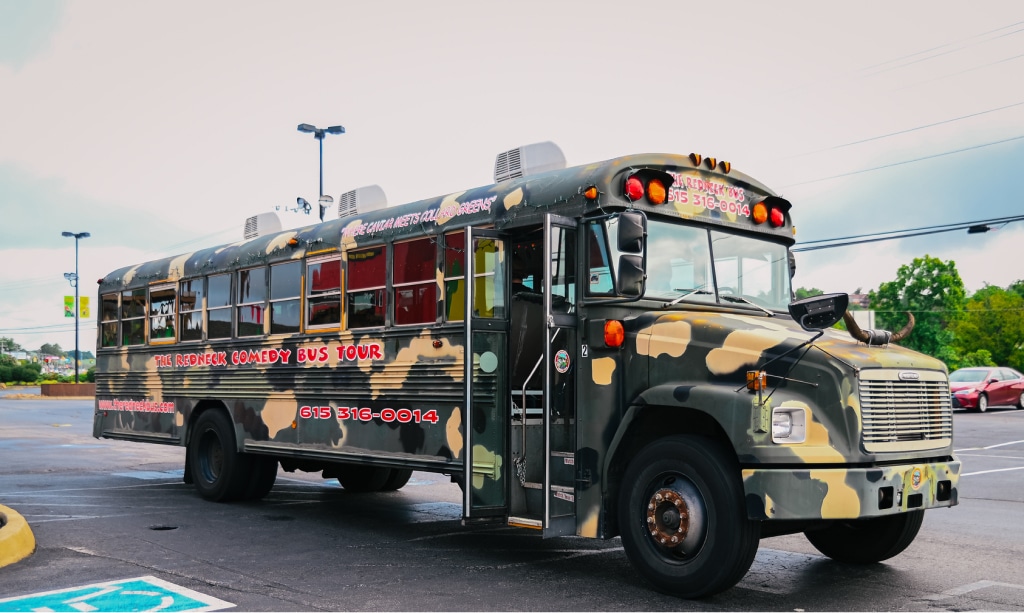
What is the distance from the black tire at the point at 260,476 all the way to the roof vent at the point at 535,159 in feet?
15.8

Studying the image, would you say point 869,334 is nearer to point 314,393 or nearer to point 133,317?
point 314,393

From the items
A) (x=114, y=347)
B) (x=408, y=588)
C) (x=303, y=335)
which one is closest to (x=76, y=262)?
(x=114, y=347)

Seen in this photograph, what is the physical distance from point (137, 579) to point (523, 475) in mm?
2829

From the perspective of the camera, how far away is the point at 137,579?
671 centimetres

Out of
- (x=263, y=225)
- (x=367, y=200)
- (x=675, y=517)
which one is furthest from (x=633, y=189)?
(x=263, y=225)

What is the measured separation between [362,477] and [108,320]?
4502 mm

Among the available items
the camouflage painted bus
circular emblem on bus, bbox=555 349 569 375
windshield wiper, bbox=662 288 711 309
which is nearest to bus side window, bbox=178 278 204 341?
the camouflage painted bus

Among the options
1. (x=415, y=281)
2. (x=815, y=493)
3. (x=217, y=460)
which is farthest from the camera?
(x=217, y=460)

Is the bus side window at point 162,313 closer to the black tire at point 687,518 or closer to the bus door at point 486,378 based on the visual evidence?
the bus door at point 486,378

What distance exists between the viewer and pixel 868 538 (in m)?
7.23

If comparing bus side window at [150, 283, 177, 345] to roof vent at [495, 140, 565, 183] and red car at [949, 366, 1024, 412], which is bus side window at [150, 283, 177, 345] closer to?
roof vent at [495, 140, 565, 183]

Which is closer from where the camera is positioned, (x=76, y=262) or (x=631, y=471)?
(x=631, y=471)

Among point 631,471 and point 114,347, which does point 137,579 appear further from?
point 114,347

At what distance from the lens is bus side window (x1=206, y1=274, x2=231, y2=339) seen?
1125 cm
